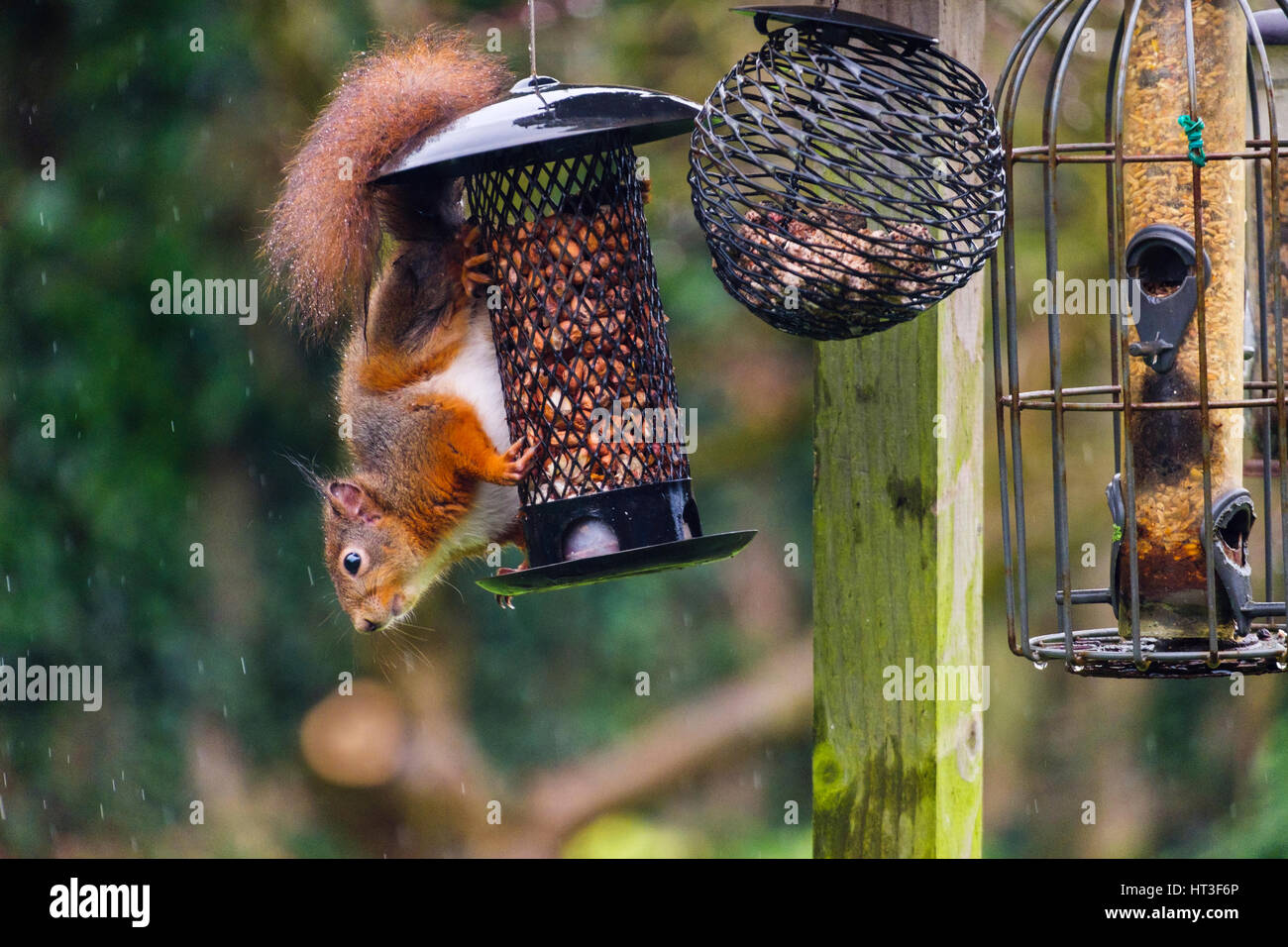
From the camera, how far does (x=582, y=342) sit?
239 cm

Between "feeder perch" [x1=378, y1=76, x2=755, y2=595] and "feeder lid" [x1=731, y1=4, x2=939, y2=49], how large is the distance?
320mm

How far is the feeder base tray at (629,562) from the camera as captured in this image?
216 centimetres

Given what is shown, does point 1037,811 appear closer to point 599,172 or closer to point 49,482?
point 49,482

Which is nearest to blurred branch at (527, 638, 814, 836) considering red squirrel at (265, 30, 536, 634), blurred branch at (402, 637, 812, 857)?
blurred branch at (402, 637, 812, 857)

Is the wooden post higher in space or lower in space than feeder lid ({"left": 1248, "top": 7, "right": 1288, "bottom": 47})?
lower

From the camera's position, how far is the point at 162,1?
15.8ft

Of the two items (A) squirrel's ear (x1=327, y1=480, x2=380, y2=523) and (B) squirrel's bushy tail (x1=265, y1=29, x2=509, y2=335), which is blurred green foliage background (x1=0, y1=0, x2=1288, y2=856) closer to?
(A) squirrel's ear (x1=327, y1=480, x2=380, y2=523)

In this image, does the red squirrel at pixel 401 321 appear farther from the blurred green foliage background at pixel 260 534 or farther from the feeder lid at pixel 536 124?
the blurred green foliage background at pixel 260 534

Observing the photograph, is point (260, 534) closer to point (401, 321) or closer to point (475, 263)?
point (401, 321)

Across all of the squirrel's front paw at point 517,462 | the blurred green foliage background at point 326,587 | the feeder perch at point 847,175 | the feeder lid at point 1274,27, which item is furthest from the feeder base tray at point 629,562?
the blurred green foliage background at point 326,587

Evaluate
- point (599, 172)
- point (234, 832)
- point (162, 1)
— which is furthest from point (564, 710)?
point (599, 172)

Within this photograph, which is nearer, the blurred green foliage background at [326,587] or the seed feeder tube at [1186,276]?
the seed feeder tube at [1186,276]

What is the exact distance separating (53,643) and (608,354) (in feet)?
12.0

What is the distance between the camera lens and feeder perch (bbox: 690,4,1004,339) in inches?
77.8
